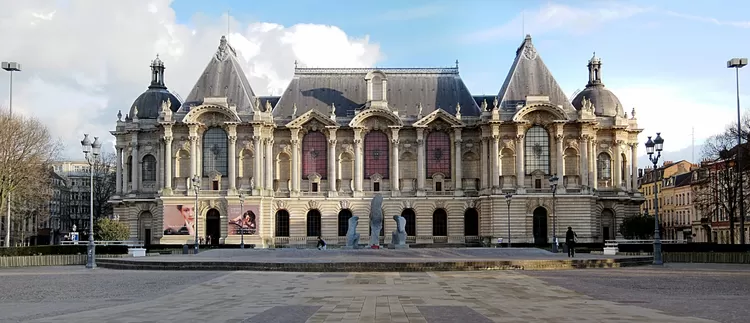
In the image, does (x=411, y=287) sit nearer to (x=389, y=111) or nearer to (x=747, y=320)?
(x=747, y=320)

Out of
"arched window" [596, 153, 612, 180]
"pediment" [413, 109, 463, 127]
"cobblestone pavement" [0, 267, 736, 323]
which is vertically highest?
"pediment" [413, 109, 463, 127]

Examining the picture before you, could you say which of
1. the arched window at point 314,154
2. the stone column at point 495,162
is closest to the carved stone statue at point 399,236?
the stone column at point 495,162

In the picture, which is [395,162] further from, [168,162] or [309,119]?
[168,162]

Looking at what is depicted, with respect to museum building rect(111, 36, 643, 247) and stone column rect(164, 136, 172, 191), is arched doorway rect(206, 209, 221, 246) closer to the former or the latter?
museum building rect(111, 36, 643, 247)

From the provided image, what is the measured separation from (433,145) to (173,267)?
50.0 metres

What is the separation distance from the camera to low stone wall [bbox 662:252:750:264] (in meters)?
55.9

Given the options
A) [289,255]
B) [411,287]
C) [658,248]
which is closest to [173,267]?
[289,255]

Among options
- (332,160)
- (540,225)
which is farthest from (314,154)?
(540,225)

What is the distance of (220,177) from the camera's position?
92312mm

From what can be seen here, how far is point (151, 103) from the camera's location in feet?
320

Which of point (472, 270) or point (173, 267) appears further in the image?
point (173, 267)

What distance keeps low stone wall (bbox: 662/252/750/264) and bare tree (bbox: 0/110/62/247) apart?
47.4 meters

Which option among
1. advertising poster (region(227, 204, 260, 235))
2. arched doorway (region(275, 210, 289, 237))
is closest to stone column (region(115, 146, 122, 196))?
advertising poster (region(227, 204, 260, 235))

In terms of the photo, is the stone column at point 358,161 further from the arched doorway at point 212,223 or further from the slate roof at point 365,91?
the arched doorway at point 212,223
